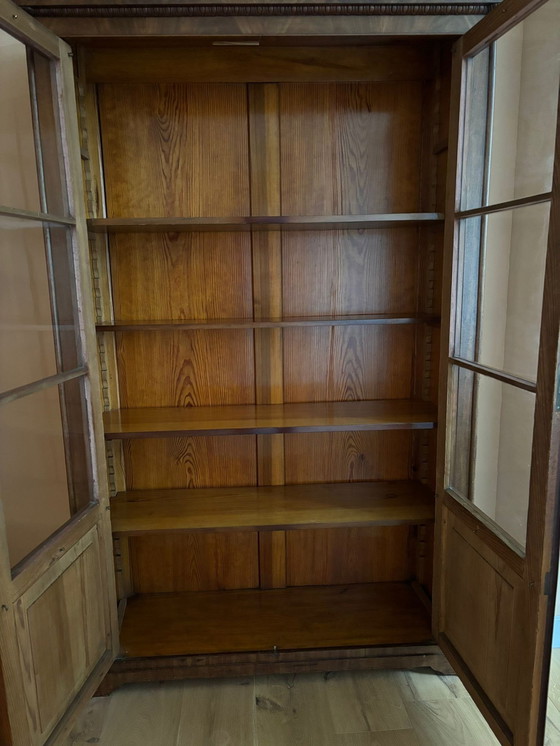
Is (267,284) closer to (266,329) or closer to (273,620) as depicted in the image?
(266,329)

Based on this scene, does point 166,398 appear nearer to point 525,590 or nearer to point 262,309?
point 262,309

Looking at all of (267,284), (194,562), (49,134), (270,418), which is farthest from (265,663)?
(49,134)

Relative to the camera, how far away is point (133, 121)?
1935 mm

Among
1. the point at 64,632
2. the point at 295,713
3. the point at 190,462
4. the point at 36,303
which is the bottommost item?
the point at 295,713

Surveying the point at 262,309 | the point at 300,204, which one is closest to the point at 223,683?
the point at 262,309

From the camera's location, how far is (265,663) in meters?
1.91

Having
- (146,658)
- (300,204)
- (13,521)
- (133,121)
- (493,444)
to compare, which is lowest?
(146,658)

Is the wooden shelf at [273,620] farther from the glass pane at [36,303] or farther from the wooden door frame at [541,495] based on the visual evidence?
the glass pane at [36,303]

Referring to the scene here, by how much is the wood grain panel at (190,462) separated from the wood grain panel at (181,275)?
0.50 m

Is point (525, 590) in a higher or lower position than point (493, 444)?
lower

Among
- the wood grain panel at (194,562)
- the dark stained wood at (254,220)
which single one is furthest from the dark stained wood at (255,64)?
the wood grain panel at (194,562)

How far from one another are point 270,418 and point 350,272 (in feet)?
2.11

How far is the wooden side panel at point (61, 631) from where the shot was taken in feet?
4.58

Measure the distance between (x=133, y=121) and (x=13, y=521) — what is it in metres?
1.40
